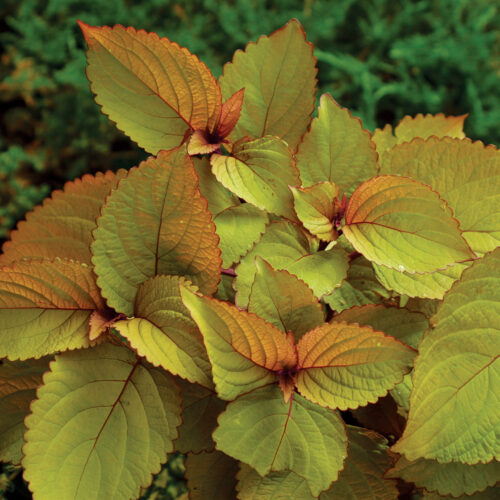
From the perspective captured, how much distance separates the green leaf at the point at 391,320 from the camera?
0.37 meters

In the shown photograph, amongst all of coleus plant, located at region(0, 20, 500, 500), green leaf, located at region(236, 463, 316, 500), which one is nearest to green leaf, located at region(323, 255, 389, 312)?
coleus plant, located at region(0, 20, 500, 500)

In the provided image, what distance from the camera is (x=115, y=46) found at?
379 millimetres

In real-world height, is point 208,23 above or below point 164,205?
below

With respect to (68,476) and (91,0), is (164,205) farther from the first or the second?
(91,0)

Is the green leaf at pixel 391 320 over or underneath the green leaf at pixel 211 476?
over

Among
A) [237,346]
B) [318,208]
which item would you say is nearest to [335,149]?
[318,208]

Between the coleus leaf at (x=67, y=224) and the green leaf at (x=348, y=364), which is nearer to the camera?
the green leaf at (x=348, y=364)

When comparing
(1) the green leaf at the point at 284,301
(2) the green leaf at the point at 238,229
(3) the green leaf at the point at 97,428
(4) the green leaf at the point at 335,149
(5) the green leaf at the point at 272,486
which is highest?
(4) the green leaf at the point at 335,149

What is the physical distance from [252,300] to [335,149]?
129 millimetres

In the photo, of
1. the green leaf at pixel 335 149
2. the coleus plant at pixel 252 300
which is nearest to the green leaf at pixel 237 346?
the coleus plant at pixel 252 300

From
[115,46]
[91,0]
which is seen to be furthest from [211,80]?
[91,0]

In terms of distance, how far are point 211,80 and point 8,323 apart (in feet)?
0.62

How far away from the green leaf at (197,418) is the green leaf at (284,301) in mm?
75

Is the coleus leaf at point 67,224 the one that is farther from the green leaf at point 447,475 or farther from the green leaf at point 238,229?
the green leaf at point 447,475
